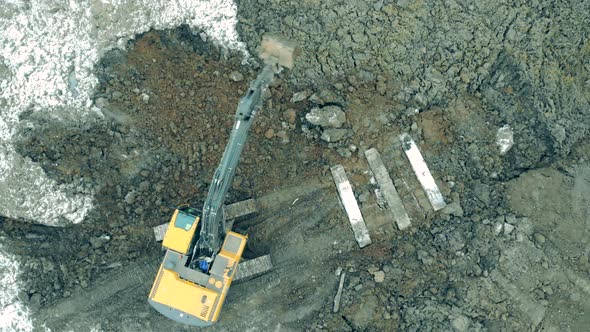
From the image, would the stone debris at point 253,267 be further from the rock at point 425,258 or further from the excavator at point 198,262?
the rock at point 425,258

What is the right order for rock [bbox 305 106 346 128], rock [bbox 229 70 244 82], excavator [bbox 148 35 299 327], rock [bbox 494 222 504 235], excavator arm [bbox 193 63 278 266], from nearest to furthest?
excavator arm [bbox 193 63 278 266]
excavator [bbox 148 35 299 327]
rock [bbox 494 222 504 235]
rock [bbox 305 106 346 128]
rock [bbox 229 70 244 82]

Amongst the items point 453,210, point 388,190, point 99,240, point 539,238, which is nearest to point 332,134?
point 388,190

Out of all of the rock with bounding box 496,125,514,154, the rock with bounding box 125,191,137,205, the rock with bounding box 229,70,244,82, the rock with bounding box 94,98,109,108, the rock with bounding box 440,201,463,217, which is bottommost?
the rock with bounding box 125,191,137,205

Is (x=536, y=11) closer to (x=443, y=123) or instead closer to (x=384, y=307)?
(x=443, y=123)

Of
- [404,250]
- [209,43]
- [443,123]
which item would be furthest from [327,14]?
[404,250]

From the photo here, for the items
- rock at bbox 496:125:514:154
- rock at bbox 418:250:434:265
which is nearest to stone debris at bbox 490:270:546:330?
rock at bbox 418:250:434:265

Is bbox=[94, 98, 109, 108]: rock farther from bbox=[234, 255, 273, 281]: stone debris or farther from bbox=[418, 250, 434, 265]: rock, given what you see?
bbox=[418, 250, 434, 265]: rock

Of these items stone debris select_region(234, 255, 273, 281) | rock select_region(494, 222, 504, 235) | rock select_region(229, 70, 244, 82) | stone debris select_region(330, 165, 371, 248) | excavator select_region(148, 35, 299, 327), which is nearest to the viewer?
excavator select_region(148, 35, 299, 327)
